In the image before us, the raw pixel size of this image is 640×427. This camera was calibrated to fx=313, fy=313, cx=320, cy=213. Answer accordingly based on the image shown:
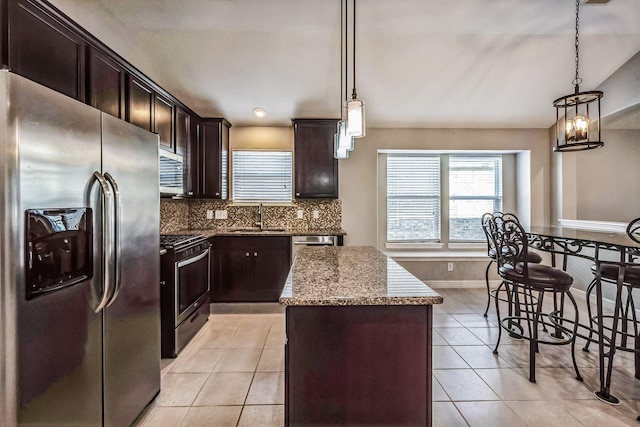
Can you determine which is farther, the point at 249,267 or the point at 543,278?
the point at 249,267

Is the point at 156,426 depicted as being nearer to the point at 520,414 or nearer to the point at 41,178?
the point at 41,178

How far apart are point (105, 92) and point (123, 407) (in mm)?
2013

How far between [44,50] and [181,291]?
1927 mm

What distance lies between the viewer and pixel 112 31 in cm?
259

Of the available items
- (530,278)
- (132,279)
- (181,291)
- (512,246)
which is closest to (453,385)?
(530,278)

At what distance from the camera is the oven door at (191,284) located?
2732 millimetres

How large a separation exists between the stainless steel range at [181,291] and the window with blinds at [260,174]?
1285mm

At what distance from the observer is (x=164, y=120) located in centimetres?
312

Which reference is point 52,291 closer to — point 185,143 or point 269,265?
point 269,265

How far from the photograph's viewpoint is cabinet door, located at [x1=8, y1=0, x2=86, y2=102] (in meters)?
1.54

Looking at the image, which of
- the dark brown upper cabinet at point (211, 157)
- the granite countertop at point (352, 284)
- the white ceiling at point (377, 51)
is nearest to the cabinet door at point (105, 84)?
the white ceiling at point (377, 51)

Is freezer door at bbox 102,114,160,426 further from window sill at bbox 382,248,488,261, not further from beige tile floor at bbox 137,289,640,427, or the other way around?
window sill at bbox 382,248,488,261

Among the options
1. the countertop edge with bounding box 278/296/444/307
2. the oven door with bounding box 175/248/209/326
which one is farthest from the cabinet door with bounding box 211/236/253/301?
the countertop edge with bounding box 278/296/444/307

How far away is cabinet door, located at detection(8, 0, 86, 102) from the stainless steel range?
4.34ft
